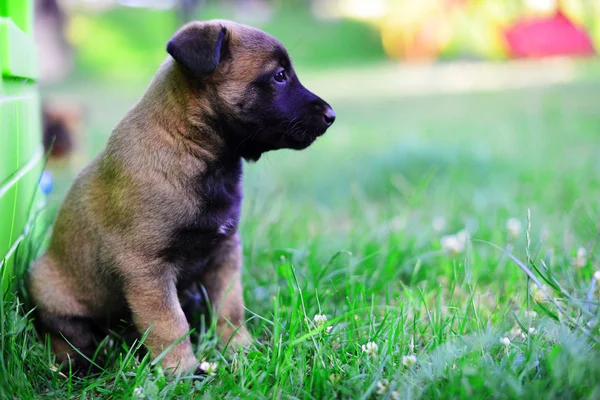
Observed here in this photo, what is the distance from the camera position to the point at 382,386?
6.11ft

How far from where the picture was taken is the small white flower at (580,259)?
9.09 feet

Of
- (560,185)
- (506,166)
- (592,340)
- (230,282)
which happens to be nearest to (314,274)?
(230,282)

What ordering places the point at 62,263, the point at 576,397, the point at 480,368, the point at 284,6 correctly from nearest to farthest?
1. the point at 576,397
2. the point at 480,368
3. the point at 62,263
4. the point at 284,6

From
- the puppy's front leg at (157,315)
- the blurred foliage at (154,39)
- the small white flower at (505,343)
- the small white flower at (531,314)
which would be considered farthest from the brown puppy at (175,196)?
the blurred foliage at (154,39)

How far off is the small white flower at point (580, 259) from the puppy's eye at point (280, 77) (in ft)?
4.98

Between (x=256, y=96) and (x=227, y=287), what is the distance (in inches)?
31.1

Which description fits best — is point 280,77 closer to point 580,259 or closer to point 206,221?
point 206,221

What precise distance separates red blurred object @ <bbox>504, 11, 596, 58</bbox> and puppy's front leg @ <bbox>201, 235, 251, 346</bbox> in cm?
1443

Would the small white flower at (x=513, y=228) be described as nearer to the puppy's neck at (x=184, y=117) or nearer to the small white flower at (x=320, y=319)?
the small white flower at (x=320, y=319)

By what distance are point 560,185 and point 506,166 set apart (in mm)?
722

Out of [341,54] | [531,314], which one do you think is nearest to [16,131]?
[531,314]

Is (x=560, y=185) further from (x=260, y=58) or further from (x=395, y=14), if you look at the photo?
(x=395, y=14)

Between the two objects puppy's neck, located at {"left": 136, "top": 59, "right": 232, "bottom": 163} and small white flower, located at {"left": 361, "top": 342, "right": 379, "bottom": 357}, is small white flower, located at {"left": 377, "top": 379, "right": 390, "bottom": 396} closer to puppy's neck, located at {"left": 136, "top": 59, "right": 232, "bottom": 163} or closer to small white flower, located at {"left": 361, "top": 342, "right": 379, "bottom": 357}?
small white flower, located at {"left": 361, "top": 342, "right": 379, "bottom": 357}

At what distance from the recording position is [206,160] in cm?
238
